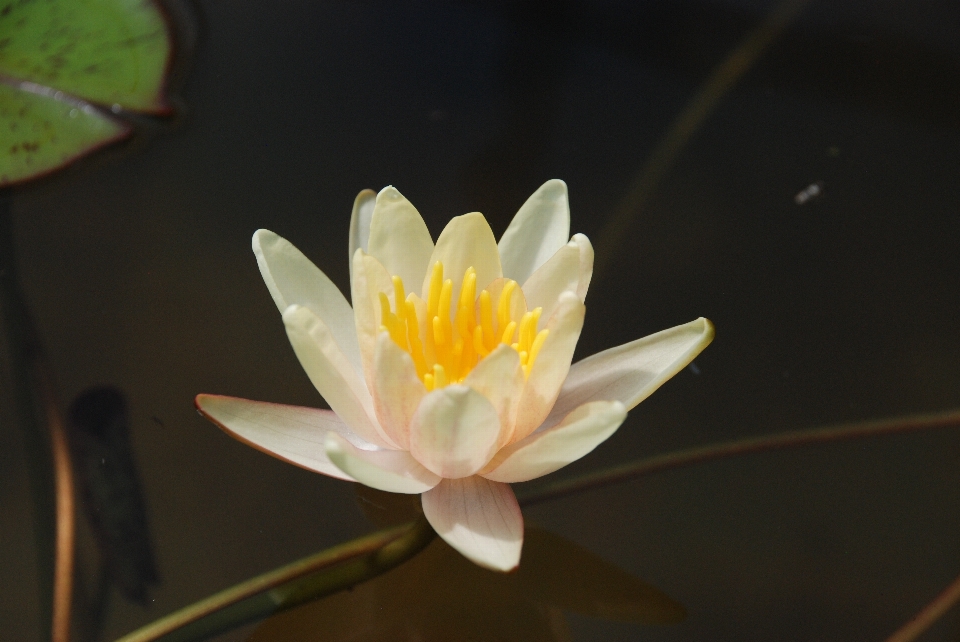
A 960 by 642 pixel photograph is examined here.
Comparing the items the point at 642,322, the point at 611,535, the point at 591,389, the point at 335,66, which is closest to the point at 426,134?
the point at 335,66

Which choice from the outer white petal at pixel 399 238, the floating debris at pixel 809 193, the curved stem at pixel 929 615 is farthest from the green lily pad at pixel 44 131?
the curved stem at pixel 929 615

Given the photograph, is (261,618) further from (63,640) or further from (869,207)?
(869,207)

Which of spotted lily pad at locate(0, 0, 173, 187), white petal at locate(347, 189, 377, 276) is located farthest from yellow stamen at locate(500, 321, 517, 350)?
spotted lily pad at locate(0, 0, 173, 187)

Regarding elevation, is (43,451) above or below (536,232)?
below

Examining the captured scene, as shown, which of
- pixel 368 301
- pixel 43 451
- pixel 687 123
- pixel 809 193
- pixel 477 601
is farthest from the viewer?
pixel 687 123

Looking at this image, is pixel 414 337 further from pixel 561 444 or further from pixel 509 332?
pixel 561 444

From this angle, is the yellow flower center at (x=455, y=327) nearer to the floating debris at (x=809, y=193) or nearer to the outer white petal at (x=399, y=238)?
the outer white petal at (x=399, y=238)

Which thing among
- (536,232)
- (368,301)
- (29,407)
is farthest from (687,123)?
(29,407)
